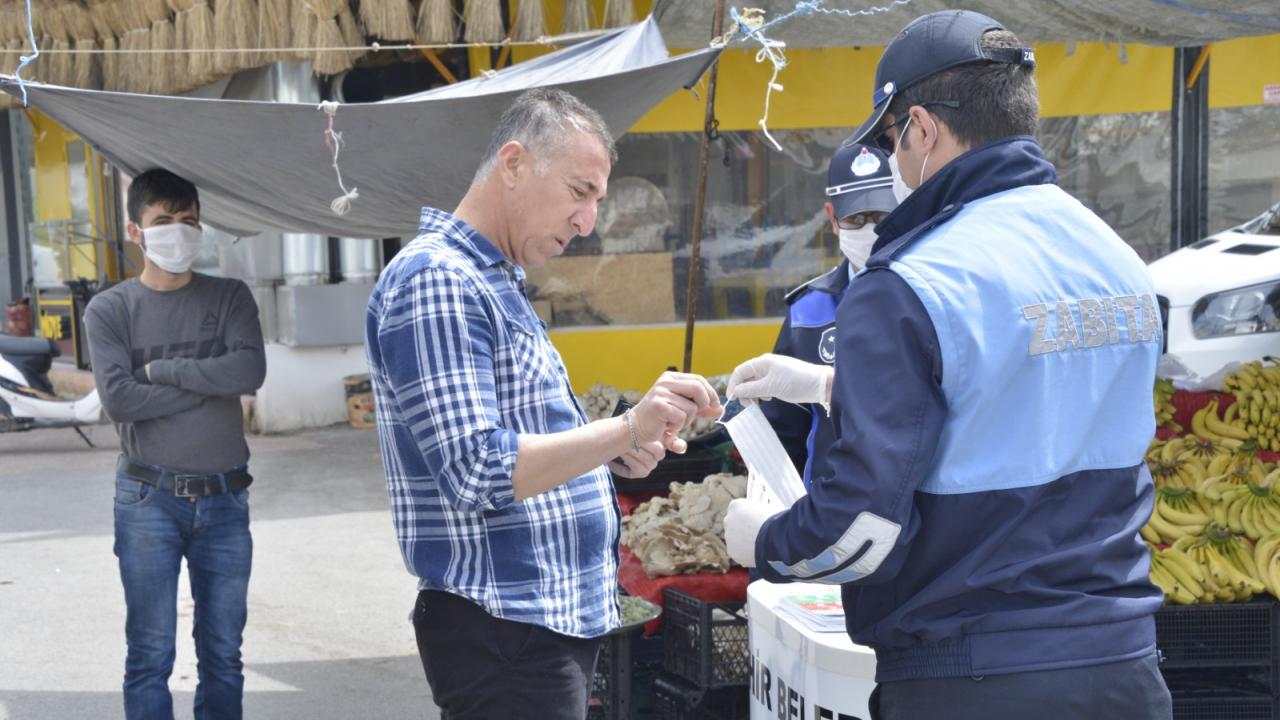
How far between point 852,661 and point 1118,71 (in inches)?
350

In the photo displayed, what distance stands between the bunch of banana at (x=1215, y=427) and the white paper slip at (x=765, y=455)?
3.55m

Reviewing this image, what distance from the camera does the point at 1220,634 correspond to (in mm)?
4031

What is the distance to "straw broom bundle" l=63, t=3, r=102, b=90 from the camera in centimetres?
1102

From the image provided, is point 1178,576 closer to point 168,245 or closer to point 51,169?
point 168,245

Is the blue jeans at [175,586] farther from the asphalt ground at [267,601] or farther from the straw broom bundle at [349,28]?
the straw broom bundle at [349,28]

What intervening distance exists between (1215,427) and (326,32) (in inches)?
Result: 260

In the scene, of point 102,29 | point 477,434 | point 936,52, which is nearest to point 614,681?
point 477,434

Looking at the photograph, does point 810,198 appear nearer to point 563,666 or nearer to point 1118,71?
point 1118,71

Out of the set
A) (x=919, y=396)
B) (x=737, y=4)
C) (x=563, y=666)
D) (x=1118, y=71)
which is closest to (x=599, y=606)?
(x=563, y=666)

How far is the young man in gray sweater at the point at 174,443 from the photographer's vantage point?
13.6 feet

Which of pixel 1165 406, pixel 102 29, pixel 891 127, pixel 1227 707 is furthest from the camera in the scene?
pixel 102 29

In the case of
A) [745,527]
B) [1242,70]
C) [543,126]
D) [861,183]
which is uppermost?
[1242,70]

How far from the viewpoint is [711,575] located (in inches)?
179

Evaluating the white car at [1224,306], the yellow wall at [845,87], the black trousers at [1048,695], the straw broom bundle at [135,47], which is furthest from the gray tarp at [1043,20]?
the black trousers at [1048,695]
